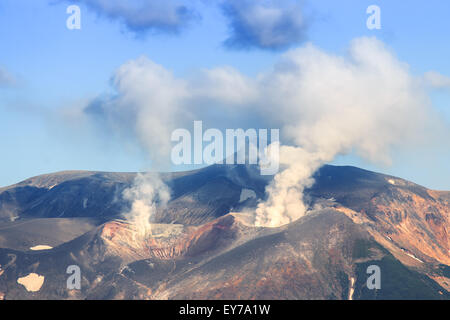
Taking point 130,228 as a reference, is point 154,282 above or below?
below

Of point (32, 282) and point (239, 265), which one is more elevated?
point (239, 265)

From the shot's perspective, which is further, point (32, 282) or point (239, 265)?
point (32, 282)

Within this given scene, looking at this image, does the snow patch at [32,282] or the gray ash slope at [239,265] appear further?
the snow patch at [32,282]

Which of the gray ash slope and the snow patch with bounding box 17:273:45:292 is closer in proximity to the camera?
the gray ash slope
